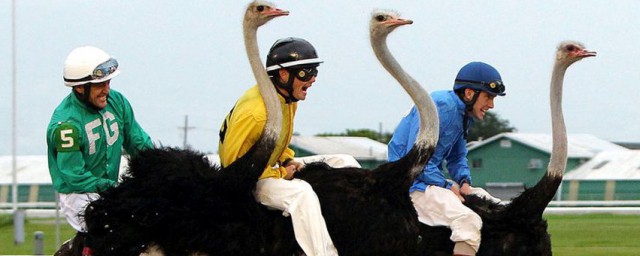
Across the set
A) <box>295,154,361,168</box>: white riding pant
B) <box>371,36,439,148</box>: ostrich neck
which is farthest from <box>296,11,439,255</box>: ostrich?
<box>295,154,361,168</box>: white riding pant

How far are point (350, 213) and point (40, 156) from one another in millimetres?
44009

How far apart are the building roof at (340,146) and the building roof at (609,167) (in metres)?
7.97

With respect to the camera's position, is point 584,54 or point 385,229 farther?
point 584,54

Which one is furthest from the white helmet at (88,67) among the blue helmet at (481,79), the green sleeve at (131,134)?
the blue helmet at (481,79)

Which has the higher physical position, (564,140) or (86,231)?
(564,140)

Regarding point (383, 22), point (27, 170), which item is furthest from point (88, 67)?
point (27, 170)

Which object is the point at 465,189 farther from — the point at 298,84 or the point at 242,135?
the point at 242,135

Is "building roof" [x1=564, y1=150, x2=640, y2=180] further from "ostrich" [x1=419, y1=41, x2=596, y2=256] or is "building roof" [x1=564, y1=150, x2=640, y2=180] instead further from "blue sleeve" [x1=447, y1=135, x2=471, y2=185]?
"ostrich" [x1=419, y1=41, x2=596, y2=256]

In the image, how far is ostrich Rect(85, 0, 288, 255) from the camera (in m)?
8.98

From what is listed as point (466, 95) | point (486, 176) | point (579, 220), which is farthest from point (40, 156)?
point (466, 95)

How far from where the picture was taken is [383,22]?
938 centimetres

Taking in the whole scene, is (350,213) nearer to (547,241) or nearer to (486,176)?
(547,241)

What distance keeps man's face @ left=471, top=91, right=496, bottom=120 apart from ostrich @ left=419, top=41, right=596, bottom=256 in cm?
57

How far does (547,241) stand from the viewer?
1010 centimetres
